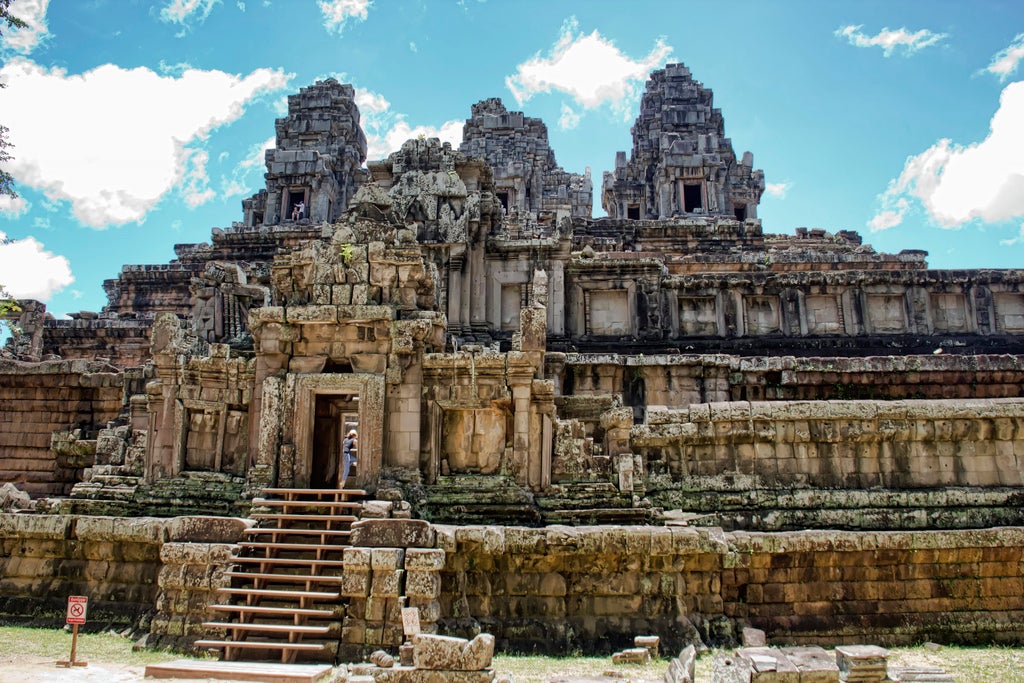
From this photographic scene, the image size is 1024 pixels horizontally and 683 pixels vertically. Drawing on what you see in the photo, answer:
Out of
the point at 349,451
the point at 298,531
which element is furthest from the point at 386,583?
the point at 349,451

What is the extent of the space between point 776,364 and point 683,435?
234 inches

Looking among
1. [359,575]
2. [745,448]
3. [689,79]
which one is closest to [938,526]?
[745,448]

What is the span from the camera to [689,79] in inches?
1667

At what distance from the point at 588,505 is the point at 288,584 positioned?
14.5 feet

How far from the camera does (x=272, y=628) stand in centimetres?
939

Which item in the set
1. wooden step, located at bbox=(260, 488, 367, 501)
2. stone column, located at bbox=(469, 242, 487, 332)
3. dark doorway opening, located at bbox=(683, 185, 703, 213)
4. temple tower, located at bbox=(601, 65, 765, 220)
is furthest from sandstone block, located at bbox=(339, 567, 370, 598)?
dark doorway opening, located at bbox=(683, 185, 703, 213)

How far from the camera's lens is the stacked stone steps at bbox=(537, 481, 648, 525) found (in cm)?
1121

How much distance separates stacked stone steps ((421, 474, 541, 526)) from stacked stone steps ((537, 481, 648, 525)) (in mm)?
255

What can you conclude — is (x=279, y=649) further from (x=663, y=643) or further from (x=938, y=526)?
(x=938, y=526)

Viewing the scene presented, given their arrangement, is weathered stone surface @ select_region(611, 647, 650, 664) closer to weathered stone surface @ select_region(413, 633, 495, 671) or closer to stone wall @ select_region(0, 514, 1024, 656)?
stone wall @ select_region(0, 514, 1024, 656)

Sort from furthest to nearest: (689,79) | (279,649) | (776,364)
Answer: (689,79) < (776,364) < (279,649)

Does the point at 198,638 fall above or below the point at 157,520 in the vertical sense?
below

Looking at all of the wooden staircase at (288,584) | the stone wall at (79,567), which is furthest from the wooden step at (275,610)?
the stone wall at (79,567)

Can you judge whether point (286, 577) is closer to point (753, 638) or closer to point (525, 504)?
point (525, 504)
